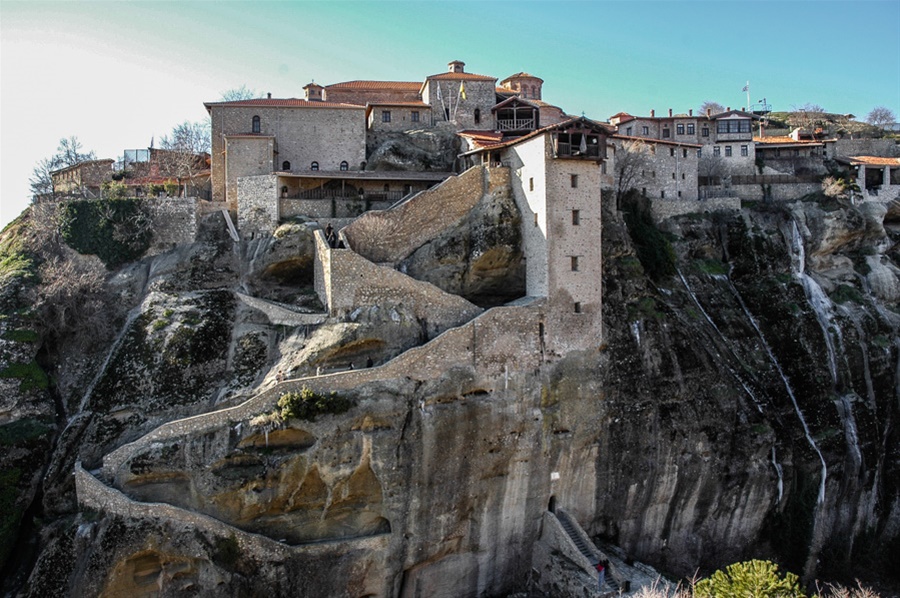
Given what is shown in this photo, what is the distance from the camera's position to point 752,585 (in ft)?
66.3

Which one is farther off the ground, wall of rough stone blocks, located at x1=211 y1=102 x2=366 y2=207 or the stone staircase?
wall of rough stone blocks, located at x1=211 y1=102 x2=366 y2=207

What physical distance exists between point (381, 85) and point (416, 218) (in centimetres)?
1614

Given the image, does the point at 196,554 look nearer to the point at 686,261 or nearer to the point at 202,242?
the point at 202,242

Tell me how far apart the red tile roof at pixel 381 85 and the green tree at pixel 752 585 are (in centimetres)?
3296

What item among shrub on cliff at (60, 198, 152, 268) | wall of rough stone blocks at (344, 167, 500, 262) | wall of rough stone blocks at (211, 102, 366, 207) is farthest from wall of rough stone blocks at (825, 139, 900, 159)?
shrub on cliff at (60, 198, 152, 268)

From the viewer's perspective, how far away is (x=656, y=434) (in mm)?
31719

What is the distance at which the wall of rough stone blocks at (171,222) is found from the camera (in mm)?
33375

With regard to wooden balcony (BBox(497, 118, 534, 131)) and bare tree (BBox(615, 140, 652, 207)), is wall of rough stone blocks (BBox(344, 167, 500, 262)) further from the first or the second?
bare tree (BBox(615, 140, 652, 207))

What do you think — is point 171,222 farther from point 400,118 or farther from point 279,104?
point 400,118

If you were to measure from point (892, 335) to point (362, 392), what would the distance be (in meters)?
30.1

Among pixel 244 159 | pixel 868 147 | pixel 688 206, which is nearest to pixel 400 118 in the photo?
pixel 244 159

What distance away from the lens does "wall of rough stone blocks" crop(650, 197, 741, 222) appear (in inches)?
1582

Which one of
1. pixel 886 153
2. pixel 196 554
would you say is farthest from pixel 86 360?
pixel 886 153

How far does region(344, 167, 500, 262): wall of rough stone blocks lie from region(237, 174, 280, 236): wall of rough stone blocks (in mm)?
4252
